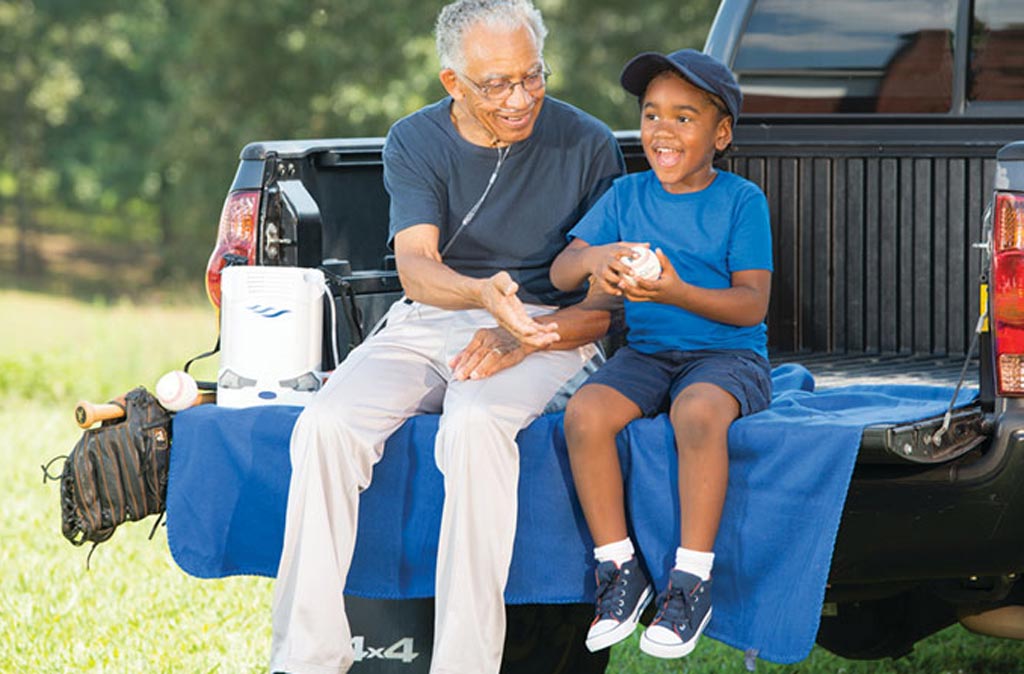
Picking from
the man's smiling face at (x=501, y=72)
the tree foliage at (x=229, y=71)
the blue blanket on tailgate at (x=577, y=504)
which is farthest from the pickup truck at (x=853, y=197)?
the tree foliage at (x=229, y=71)

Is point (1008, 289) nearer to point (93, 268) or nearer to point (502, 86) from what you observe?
point (502, 86)

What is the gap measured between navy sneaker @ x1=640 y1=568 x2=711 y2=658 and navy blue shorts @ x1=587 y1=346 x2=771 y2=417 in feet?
1.29

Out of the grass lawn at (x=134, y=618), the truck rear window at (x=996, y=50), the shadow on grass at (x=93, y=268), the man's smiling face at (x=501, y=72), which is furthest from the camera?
the shadow on grass at (x=93, y=268)

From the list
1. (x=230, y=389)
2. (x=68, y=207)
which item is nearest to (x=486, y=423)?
(x=230, y=389)

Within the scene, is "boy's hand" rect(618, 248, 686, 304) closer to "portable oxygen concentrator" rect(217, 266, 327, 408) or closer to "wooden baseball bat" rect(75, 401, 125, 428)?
"portable oxygen concentrator" rect(217, 266, 327, 408)

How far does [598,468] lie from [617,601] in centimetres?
28

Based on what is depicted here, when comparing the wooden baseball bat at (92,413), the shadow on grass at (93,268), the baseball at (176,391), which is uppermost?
the baseball at (176,391)

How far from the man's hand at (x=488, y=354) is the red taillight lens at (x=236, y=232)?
0.69 meters

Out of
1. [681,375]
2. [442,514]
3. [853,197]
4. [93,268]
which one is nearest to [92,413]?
[442,514]

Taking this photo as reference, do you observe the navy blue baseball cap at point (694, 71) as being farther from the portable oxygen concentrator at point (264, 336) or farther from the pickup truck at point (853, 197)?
the portable oxygen concentrator at point (264, 336)

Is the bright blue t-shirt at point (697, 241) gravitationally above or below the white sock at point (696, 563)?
above

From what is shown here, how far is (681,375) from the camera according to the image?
3949mm

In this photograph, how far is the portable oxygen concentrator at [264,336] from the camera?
413cm

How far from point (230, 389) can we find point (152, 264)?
39.6 meters
